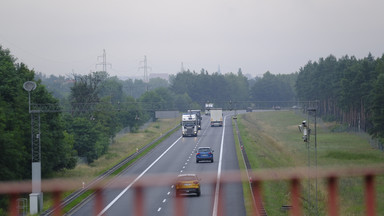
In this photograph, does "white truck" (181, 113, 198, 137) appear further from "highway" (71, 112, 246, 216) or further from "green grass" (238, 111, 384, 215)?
"green grass" (238, 111, 384, 215)

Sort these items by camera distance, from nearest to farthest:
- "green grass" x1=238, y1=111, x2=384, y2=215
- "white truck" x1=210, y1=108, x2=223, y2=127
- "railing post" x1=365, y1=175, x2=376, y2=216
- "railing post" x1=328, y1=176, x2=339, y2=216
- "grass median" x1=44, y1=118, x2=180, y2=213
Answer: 1. "railing post" x1=328, y1=176, x2=339, y2=216
2. "railing post" x1=365, y1=175, x2=376, y2=216
3. "green grass" x1=238, y1=111, x2=384, y2=215
4. "grass median" x1=44, y1=118, x2=180, y2=213
5. "white truck" x1=210, y1=108, x2=223, y2=127

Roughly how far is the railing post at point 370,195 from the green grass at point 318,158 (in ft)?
5.17

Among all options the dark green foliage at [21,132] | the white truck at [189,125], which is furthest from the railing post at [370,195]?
the white truck at [189,125]

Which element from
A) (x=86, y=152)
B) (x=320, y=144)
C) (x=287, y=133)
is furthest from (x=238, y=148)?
(x=287, y=133)

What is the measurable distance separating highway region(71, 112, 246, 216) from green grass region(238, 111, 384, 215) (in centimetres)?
227

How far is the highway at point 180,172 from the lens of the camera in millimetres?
30078

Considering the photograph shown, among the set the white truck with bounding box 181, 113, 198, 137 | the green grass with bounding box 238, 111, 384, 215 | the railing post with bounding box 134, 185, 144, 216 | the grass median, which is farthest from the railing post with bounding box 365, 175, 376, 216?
the white truck with bounding box 181, 113, 198, 137

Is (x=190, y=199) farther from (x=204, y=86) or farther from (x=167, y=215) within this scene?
(x=204, y=86)

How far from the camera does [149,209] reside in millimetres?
30391

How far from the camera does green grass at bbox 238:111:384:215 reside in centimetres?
3027

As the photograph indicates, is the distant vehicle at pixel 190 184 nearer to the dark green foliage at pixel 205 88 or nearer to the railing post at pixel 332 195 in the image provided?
the railing post at pixel 332 195

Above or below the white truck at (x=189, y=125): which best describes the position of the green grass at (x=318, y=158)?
below

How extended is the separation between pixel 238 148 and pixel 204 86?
362ft

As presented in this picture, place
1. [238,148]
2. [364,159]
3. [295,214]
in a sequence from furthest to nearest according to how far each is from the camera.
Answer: [238,148] → [364,159] → [295,214]
